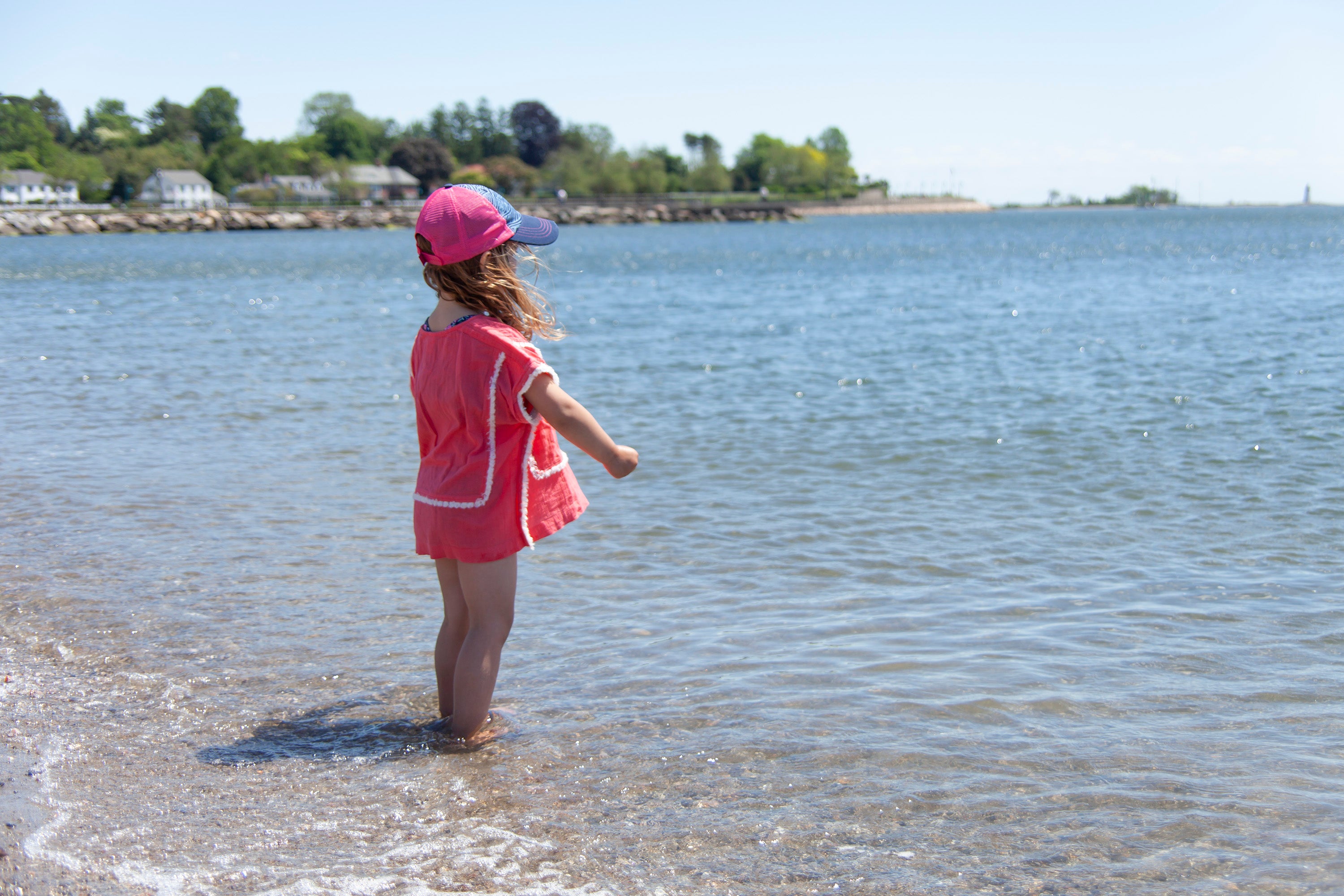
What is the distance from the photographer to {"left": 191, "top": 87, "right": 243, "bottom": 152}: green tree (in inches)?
6152

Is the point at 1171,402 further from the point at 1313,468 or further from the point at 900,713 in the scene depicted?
the point at 900,713

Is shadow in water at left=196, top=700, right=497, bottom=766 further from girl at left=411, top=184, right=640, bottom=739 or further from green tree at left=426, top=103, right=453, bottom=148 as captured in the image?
green tree at left=426, top=103, right=453, bottom=148

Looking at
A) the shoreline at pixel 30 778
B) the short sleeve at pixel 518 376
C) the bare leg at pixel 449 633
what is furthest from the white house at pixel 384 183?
the short sleeve at pixel 518 376

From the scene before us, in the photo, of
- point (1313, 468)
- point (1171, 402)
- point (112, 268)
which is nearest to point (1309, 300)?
point (1171, 402)

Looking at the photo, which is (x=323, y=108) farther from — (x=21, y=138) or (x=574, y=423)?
(x=574, y=423)

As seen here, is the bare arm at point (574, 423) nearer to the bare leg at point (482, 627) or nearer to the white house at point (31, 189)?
the bare leg at point (482, 627)

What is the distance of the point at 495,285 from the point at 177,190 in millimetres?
124646

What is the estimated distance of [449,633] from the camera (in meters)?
3.69

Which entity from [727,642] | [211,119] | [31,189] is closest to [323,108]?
[211,119]

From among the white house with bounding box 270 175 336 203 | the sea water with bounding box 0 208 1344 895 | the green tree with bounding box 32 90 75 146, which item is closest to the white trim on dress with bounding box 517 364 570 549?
the sea water with bounding box 0 208 1344 895

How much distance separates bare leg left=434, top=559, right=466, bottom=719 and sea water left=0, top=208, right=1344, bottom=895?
19 cm

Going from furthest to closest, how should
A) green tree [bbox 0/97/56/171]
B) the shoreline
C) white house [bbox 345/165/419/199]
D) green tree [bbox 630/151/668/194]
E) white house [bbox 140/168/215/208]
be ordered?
green tree [bbox 630/151/668/194] < white house [bbox 345/165/419/199] < white house [bbox 140/168/215/208] < green tree [bbox 0/97/56/171] < the shoreline

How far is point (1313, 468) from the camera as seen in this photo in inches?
341

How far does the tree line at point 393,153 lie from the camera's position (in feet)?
375
